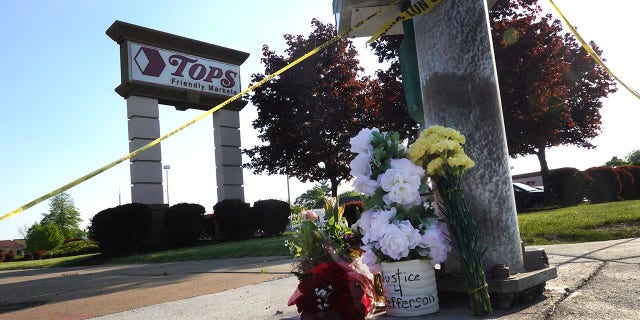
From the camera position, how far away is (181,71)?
17953mm

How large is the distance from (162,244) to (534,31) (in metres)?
15.2

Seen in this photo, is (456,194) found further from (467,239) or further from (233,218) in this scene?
Result: (233,218)

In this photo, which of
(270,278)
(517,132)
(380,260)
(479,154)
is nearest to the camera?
(380,260)

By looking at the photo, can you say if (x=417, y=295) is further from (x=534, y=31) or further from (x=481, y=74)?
(x=534, y=31)

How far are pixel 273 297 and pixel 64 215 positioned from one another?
7529 cm

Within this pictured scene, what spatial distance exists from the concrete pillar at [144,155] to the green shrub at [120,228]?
925 mm

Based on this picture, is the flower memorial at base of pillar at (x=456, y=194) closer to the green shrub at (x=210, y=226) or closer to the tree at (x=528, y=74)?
the tree at (x=528, y=74)

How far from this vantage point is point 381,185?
2.73 m

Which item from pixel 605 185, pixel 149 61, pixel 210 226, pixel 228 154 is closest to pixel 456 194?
pixel 149 61

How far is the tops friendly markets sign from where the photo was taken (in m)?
16.6

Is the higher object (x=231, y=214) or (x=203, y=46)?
(x=203, y=46)

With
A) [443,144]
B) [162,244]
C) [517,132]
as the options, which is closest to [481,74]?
[443,144]

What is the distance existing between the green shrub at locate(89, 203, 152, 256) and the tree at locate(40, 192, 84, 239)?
59049mm

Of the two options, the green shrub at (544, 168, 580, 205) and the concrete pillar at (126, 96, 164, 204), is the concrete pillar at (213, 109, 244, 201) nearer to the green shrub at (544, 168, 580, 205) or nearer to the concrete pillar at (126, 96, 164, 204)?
the concrete pillar at (126, 96, 164, 204)
